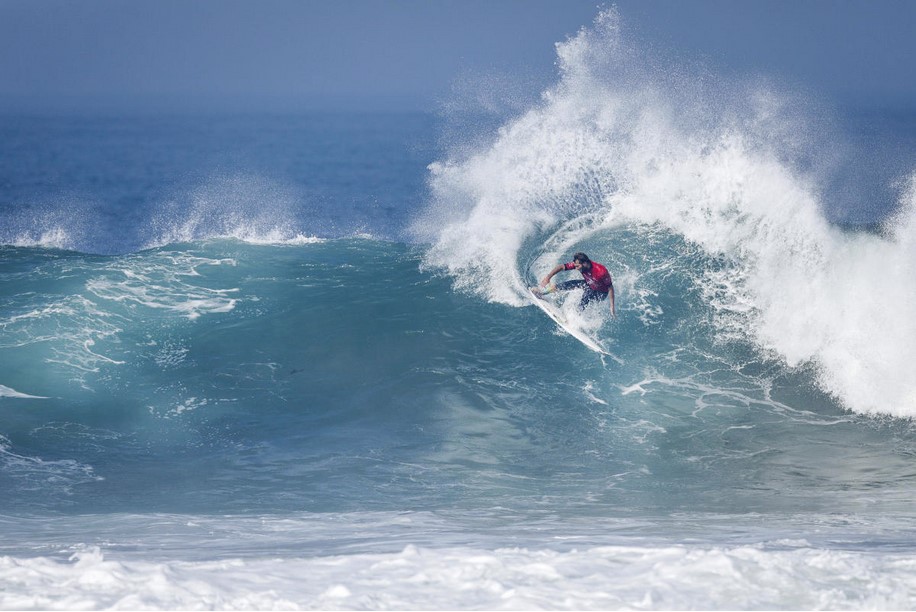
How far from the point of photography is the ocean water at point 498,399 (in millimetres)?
5832

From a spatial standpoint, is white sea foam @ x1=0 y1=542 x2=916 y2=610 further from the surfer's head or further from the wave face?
the surfer's head

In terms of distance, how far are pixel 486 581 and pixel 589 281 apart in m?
7.42

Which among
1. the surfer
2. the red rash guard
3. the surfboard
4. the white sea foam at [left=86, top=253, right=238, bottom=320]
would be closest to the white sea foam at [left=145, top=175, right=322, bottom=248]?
the white sea foam at [left=86, top=253, right=238, bottom=320]

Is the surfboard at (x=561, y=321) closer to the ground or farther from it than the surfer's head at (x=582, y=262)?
closer to the ground

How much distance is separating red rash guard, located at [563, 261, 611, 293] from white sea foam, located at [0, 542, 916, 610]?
21.7 feet

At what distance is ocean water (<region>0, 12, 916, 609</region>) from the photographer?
19.1ft

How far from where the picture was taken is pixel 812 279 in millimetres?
13234

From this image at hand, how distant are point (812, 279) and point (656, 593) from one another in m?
8.97

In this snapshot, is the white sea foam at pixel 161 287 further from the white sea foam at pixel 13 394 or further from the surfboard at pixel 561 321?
the surfboard at pixel 561 321

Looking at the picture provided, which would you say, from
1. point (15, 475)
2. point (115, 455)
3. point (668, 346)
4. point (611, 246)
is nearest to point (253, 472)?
point (115, 455)

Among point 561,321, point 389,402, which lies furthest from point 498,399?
point 561,321

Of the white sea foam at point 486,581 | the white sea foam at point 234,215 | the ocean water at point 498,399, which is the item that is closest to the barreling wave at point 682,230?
the ocean water at point 498,399

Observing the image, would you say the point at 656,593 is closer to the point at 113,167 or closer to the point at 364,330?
the point at 364,330

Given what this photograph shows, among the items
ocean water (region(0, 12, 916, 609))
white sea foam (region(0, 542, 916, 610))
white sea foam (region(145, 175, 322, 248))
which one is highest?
white sea foam (region(145, 175, 322, 248))
